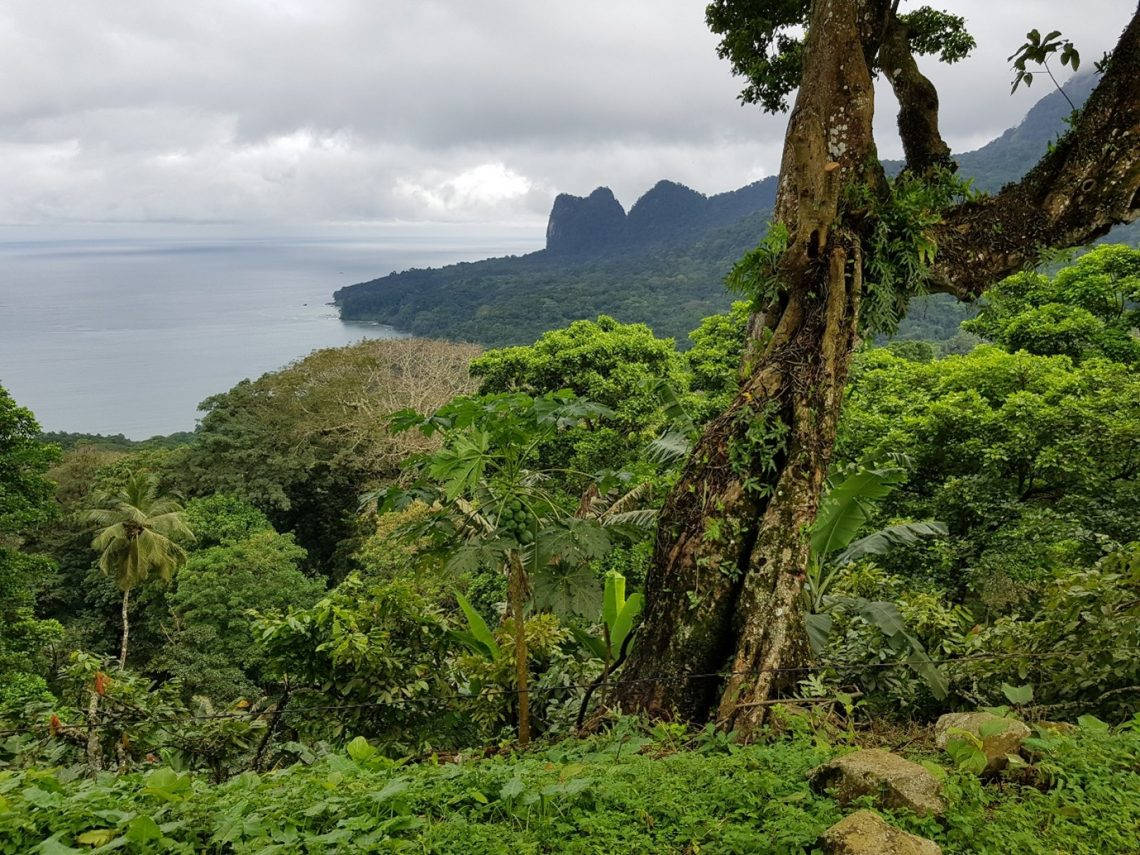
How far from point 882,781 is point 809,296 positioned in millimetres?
2920

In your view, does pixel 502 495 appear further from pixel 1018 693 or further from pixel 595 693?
pixel 1018 693

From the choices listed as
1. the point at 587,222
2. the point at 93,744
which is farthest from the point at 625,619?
the point at 587,222

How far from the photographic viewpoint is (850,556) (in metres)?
4.73

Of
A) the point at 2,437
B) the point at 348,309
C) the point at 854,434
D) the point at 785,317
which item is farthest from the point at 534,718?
the point at 348,309

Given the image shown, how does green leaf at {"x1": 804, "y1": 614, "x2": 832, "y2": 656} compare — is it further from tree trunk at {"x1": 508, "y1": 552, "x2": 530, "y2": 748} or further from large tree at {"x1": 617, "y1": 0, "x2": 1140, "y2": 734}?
tree trunk at {"x1": 508, "y1": 552, "x2": 530, "y2": 748}

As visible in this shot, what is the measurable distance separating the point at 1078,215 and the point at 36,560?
18.2m

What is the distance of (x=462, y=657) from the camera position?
4387 mm

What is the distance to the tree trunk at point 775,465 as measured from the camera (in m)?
→ 3.71

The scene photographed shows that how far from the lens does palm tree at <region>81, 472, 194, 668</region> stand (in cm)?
1753

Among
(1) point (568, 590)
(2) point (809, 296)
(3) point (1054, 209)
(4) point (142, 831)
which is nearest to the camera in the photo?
(4) point (142, 831)

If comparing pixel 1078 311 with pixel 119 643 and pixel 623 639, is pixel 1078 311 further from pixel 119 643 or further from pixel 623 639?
pixel 119 643

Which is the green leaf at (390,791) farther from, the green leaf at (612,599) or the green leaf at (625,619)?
the green leaf at (625,619)

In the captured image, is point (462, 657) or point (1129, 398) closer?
point (462, 657)

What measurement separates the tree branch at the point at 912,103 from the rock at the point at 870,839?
14.4 feet
